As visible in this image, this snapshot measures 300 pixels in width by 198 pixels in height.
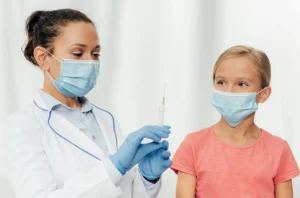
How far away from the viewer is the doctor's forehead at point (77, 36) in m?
1.41

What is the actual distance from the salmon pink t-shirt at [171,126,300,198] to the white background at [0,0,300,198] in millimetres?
495

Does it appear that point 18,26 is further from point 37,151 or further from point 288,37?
point 288,37

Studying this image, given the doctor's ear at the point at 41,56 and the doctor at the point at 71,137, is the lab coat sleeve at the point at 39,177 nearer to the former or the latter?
the doctor at the point at 71,137

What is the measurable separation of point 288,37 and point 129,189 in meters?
1.14

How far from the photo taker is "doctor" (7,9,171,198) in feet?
4.14

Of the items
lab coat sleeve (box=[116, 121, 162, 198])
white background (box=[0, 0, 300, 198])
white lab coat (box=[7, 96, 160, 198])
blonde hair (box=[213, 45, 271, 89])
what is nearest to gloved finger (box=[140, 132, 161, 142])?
white lab coat (box=[7, 96, 160, 198])

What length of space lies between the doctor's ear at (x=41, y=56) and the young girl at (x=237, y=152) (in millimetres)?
554

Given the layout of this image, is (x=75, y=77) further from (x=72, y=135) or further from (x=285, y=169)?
(x=285, y=169)

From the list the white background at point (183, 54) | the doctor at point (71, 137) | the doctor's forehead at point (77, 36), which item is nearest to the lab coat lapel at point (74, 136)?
the doctor at point (71, 137)

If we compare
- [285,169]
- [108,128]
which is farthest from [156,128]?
[285,169]

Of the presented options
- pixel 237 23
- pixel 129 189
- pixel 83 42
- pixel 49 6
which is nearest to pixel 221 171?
pixel 129 189

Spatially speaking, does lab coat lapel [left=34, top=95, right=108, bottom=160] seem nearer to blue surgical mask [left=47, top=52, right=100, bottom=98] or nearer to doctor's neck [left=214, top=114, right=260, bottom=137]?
blue surgical mask [left=47, top=52, right=100, bottom=98]

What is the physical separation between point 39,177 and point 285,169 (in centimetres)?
87

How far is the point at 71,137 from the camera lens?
1.40 m
